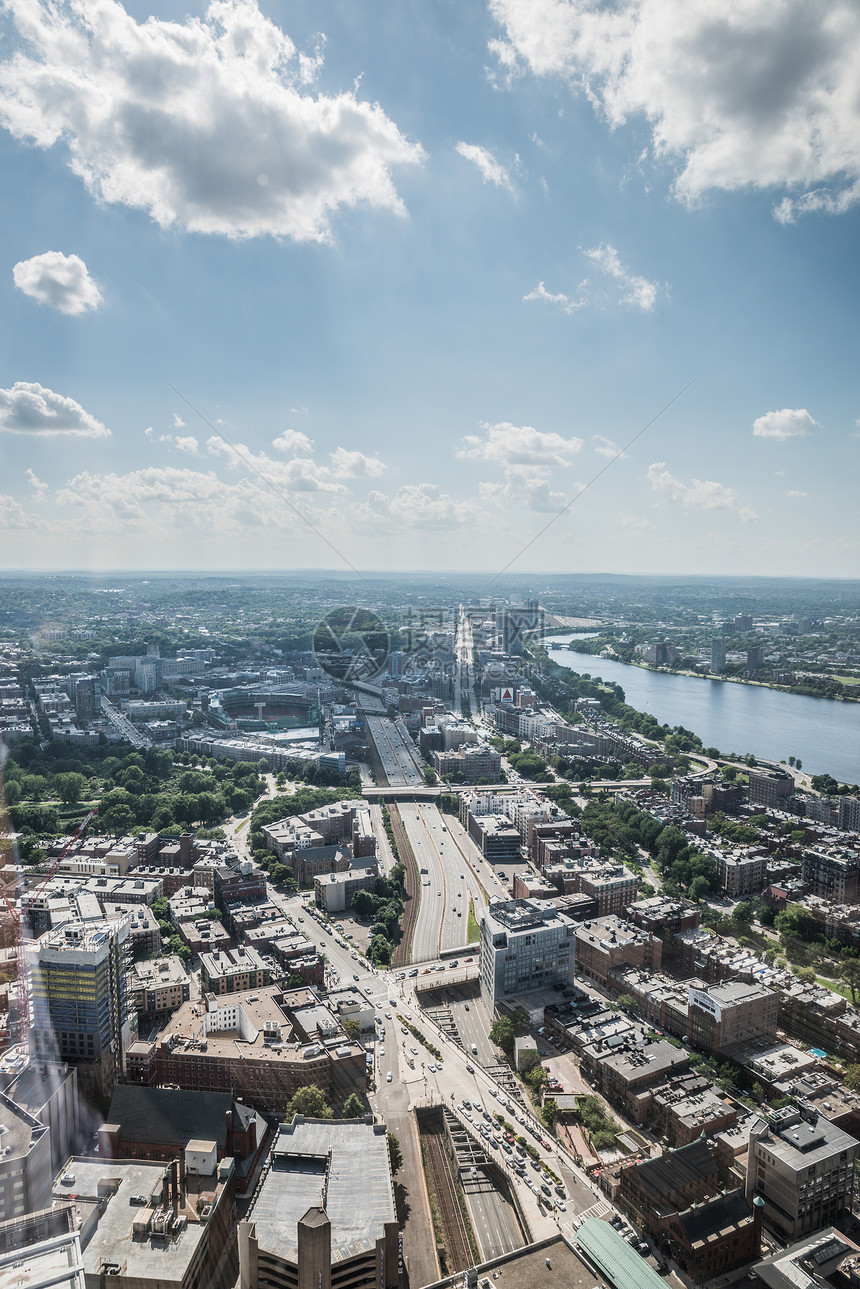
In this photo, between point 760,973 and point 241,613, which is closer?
point 760,973

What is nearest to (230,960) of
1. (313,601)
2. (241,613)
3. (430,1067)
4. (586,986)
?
(430,1067)

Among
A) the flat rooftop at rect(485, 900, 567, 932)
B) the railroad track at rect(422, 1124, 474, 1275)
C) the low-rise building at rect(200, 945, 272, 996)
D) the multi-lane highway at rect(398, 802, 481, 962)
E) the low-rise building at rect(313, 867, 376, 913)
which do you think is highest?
the flat rooftop at rect(485, 900, 567, 932)

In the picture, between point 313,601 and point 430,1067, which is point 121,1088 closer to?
point 430,1067

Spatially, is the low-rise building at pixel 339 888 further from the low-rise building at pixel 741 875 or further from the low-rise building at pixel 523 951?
the low-rise building at pixel 741 875

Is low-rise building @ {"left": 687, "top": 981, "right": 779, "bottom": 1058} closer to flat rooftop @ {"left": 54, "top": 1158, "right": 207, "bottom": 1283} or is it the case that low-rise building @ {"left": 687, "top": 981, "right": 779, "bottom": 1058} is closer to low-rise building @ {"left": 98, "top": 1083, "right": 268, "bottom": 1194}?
low-rise building @ {"left": 98, "top": 1083, "right": 268, "bottom": 1194}

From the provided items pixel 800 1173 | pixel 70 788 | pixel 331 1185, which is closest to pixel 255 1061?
pixel 331 1185

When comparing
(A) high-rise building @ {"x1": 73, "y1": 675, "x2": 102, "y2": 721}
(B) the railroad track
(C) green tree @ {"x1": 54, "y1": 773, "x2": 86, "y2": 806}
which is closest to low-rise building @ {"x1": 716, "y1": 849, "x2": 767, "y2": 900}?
(B) the railroad track
